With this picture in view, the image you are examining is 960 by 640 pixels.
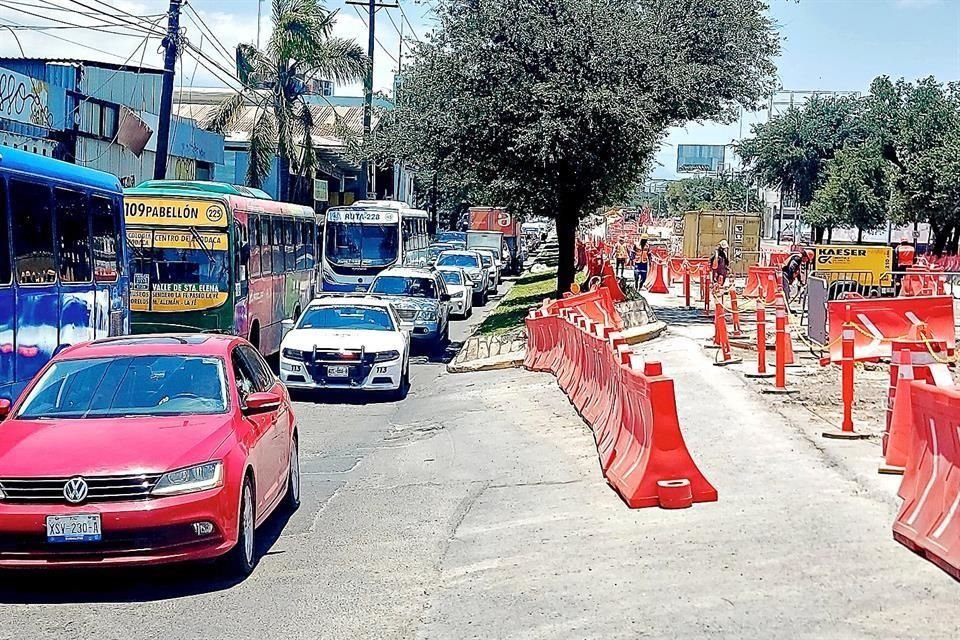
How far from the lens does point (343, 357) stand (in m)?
16.8

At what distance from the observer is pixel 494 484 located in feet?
34.3

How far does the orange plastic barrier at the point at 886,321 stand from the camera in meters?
17.5

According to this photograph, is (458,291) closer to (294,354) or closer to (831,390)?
(294,354)

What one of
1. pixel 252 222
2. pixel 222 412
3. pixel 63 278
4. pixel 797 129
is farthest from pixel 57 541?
pixel 797 129

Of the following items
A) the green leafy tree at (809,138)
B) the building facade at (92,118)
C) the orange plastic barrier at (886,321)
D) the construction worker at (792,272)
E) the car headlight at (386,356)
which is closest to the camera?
the car headlight at (386,356)

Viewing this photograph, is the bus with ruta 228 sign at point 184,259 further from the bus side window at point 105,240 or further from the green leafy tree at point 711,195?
the green leafy tree at point 711,195

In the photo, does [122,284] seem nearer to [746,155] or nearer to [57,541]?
[57,541]

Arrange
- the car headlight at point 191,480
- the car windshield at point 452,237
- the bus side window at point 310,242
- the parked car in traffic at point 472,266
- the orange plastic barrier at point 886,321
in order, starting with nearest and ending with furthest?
1. the car headlight at point 191,480
2. the orange plastic barrier at point 886,321
3. the bus side window at point 310,242
4. the parked car in traffic at point 472,266
5. the car windshield at point 452,237

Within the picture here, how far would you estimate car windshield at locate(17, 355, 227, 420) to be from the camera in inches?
314

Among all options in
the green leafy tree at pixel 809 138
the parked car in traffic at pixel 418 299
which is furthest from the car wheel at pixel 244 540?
the green leafy tree at pixel 809 138

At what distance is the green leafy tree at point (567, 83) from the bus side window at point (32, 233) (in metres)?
12.8

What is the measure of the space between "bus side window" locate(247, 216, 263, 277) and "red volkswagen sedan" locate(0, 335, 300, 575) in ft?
36.4

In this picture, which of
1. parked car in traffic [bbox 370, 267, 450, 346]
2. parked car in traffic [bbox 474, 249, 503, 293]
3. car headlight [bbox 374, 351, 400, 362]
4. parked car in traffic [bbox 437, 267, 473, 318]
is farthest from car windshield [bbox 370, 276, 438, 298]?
parked car in traffic [bbox 474, 249, 503, 293]

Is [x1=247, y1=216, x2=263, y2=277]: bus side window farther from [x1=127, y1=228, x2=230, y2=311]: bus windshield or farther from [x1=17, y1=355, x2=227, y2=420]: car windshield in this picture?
[x1=17, y1=355, x2=227, y2=420]: car windshield
